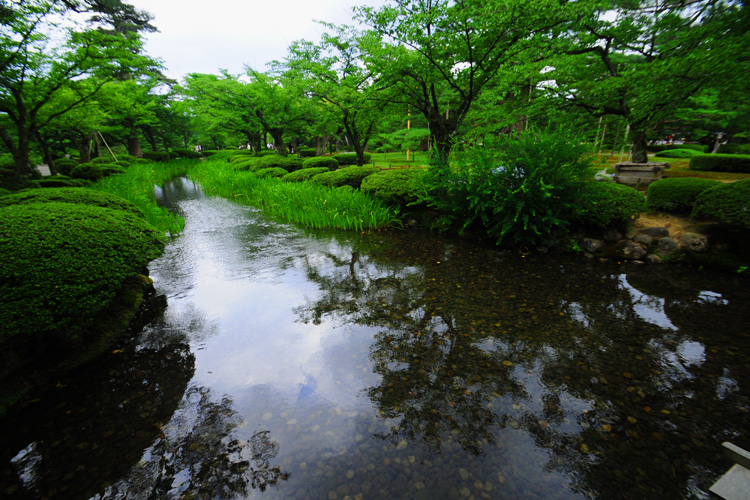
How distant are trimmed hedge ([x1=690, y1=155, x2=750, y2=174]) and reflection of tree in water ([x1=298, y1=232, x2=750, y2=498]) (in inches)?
412

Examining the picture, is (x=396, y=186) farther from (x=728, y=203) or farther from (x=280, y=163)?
(x=280, y=163)

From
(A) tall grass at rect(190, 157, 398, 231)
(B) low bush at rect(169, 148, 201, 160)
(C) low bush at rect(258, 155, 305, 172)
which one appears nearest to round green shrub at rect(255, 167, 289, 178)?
(C) low bush at rect(258, 155, 305, 172)

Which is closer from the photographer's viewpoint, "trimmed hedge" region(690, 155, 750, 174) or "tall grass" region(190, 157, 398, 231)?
"tall grass" region(190, 157, 398, 231)

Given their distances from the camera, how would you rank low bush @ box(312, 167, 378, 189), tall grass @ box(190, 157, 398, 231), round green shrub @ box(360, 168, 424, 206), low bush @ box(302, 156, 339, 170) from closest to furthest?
1. round green shrub @ box(360, 168, 424, 206)
2. tall grass @ box(190, 157, 398, 231)
3. low bush @ box(312, 167, 378, 189)
4. low bush @ box(302, 156, 339, 170)

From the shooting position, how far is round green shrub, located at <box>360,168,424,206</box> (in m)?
7.61

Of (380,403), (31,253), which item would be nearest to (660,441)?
(380,403)

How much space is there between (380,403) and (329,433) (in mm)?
470

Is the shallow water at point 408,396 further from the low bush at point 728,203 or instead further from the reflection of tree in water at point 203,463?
the low bush at point 728,203

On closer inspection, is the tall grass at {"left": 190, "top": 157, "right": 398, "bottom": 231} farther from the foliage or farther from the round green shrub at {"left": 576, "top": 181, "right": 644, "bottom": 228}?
the round green shrub at {"left": 576, "top": 181, "right": 644, "bottom": 228}

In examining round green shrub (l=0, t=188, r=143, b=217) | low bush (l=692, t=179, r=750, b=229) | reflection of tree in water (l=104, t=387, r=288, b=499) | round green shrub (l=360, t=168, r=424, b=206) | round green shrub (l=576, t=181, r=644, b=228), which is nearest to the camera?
reflection of tree in water (l=104, t=387, r=288, b=499)

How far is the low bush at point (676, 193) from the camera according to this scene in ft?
17.6

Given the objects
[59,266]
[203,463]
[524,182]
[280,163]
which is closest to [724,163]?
[524,182]

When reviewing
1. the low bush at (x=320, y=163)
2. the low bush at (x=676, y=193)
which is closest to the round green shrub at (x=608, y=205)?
the low bush at (x=676, y=193)

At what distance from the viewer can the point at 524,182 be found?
205 inches
